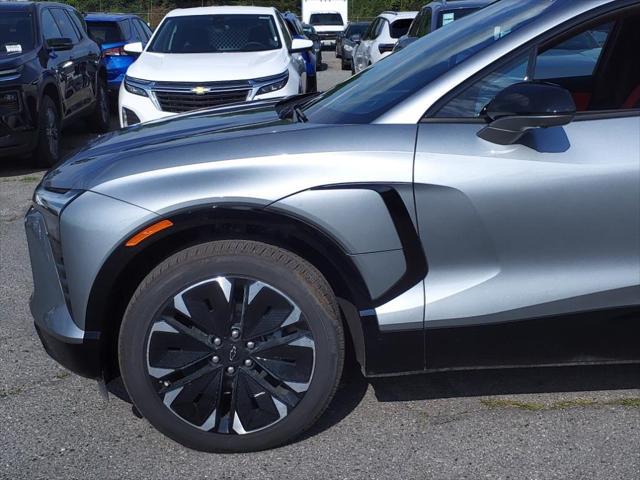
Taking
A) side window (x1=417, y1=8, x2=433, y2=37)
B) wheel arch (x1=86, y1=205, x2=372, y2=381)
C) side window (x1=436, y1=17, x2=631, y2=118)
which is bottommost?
side window (x1=417, y1=8, x2=433, y2=37)

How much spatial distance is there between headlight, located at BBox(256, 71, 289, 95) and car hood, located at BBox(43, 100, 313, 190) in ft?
13.2

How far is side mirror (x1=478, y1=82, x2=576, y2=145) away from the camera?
9.29 feet

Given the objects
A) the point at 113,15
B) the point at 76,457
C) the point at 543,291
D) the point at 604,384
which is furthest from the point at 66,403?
the point at 113,15

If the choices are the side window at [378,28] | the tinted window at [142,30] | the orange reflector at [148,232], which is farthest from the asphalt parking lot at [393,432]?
the side window at [378,28]

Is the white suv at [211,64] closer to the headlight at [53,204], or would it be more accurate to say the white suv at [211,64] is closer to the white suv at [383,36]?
the headlight at [53,204]

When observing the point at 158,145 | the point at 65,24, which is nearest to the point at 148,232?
the point at 158,145

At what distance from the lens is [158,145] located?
3.26m

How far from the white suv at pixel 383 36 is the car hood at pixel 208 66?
20.3 feet

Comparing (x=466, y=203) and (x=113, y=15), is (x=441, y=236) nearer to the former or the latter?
(x=466, y=203)

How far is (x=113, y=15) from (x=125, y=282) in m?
12.1

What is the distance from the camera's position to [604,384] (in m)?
3.72

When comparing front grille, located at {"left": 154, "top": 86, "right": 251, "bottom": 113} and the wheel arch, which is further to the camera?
front grille, located at {"left": 154, "top": 86, "right": 251, "bottom": 113}

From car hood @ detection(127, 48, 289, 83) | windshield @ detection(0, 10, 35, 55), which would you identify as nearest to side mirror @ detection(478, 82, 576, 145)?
car hood @ detection(127, 48, 289, 83)

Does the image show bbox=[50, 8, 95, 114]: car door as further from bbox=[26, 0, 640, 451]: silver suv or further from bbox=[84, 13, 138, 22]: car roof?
bbox=[26, 0, 640, 451]: silver suv
